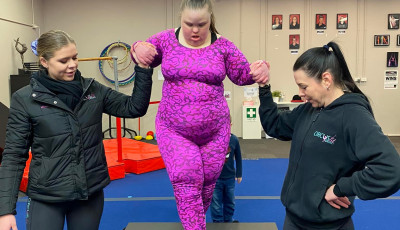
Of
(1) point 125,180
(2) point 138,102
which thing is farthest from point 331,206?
(1) point 125,180

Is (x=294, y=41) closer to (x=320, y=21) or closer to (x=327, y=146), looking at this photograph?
(x=320, y=21)

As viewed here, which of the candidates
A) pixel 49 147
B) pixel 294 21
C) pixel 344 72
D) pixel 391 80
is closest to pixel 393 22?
pixel 391 80

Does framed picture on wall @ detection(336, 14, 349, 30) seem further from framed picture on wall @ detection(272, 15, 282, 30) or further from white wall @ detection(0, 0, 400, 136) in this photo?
framed picture on wall @ detection(272, 15, 282, 30)

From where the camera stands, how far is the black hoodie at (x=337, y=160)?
1444mm

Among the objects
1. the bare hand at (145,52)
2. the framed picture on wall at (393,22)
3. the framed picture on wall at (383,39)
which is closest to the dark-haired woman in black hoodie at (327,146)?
the bare hand at (145,52)

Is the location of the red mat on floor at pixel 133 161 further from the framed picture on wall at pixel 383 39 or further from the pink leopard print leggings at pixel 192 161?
the framed picture on wall at pixel 383 39

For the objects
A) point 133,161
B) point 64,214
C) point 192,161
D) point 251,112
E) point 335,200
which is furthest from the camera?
point 251,112

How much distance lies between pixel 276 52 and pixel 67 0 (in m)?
4.75

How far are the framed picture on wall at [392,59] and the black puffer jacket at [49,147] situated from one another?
7.60m

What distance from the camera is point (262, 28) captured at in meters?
8.12

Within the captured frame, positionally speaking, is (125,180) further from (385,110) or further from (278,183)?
(385,110)

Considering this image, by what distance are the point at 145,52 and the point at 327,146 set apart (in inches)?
38.1

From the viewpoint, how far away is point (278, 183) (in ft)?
15.1

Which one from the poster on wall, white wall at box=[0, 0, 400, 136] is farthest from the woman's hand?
the poster on wall
